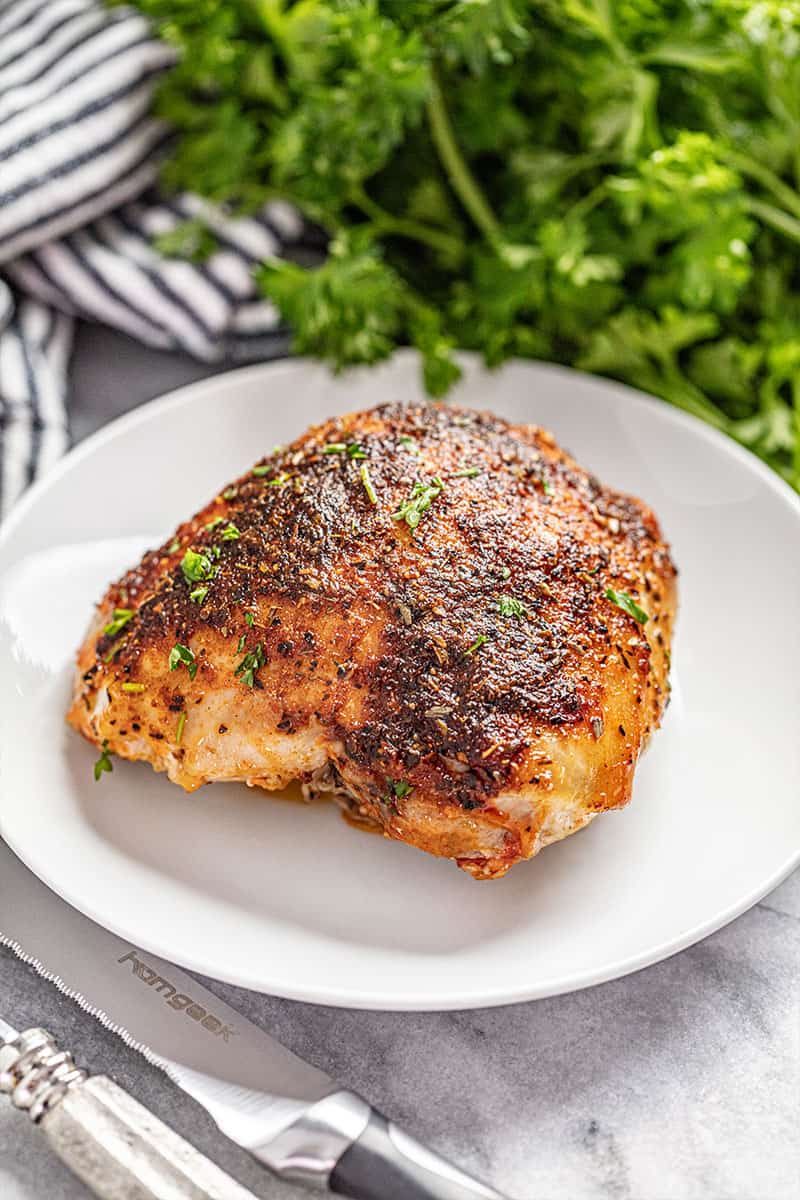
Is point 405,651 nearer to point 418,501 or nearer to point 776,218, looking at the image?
point 418,501

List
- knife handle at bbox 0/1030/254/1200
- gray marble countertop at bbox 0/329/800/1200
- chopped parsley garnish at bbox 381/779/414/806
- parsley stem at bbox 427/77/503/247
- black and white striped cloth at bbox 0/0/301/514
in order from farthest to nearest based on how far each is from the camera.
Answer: parsley stem at bbox 427/77/503/247 < black and white striped cloth at bbox 0/0/301/514 < chopped parsley garnish at bbox 381/779/414/806 < gray marble countertop at bbox 0/329/800/1200 < knife handle at bbox 0/1030/254/1200

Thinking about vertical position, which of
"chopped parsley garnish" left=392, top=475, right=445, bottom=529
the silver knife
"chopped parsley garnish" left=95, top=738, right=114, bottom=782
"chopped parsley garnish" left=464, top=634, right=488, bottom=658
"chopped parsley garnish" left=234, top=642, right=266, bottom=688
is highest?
"chopped parsley garnish" left=234, top=642, right=266, bottom=688

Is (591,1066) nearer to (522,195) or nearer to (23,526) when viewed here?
(23,526)

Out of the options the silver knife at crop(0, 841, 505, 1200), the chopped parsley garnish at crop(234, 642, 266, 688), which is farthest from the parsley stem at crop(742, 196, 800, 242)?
the silver knife at crop(0, 841, 505, 1200)

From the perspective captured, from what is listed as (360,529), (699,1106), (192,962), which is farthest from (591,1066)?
(360,529)

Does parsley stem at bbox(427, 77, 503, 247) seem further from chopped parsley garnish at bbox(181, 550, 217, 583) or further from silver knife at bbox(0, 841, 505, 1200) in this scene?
silver knife at bbox(0, 841, 505, 1200)

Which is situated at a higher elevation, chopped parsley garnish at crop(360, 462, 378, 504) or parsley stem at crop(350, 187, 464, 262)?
chopped parsley garnish at crop(360, 462, 378, 504)

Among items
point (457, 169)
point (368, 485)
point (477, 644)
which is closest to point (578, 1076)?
point (477, 644)
